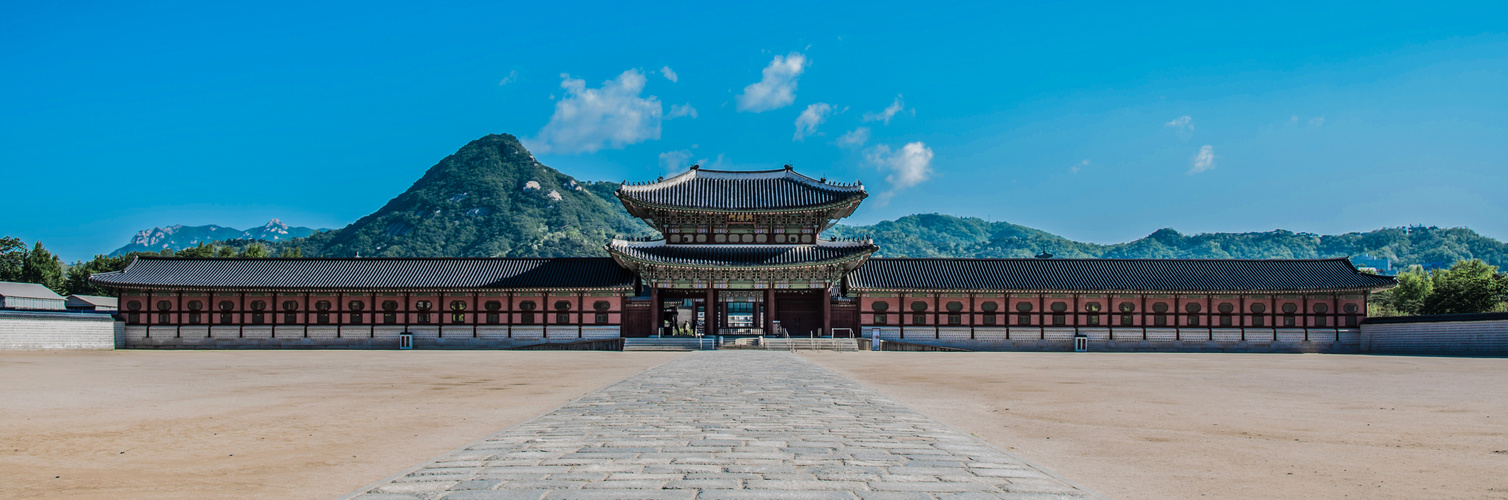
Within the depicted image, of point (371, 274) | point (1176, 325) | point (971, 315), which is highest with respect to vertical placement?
point (371, 274)

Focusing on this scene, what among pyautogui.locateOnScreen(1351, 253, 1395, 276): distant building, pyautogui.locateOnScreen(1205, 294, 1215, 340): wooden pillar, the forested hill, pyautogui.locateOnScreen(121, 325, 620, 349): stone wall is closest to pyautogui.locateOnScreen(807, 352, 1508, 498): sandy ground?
pyautogui.locateOnScreen(1205, 294, 1215, 340): wooden pillar

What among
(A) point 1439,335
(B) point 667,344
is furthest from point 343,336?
(A) point 1439,335

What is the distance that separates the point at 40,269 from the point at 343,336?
4985 centimetres

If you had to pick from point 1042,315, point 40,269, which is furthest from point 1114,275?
point 40,269

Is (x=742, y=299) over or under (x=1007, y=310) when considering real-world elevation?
over

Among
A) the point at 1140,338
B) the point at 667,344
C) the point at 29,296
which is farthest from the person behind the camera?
the point at 29,296

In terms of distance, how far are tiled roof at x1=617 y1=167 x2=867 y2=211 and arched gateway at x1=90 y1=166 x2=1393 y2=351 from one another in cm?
26

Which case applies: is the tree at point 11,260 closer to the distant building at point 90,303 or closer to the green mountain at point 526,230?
the distant building at point 90,303

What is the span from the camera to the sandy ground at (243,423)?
8.27 m

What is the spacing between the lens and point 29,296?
63.4 m

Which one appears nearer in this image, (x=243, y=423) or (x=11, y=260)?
(x=243, y=423)

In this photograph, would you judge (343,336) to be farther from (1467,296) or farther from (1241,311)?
(1467,296)

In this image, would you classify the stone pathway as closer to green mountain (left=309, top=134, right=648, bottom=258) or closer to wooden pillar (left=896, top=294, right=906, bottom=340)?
wooden pillar (left=896, top=294, right=906, bottom=340)

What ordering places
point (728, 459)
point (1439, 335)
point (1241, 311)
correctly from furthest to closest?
point (1241, 311) → point (1439, 335) → point (728, 459)
